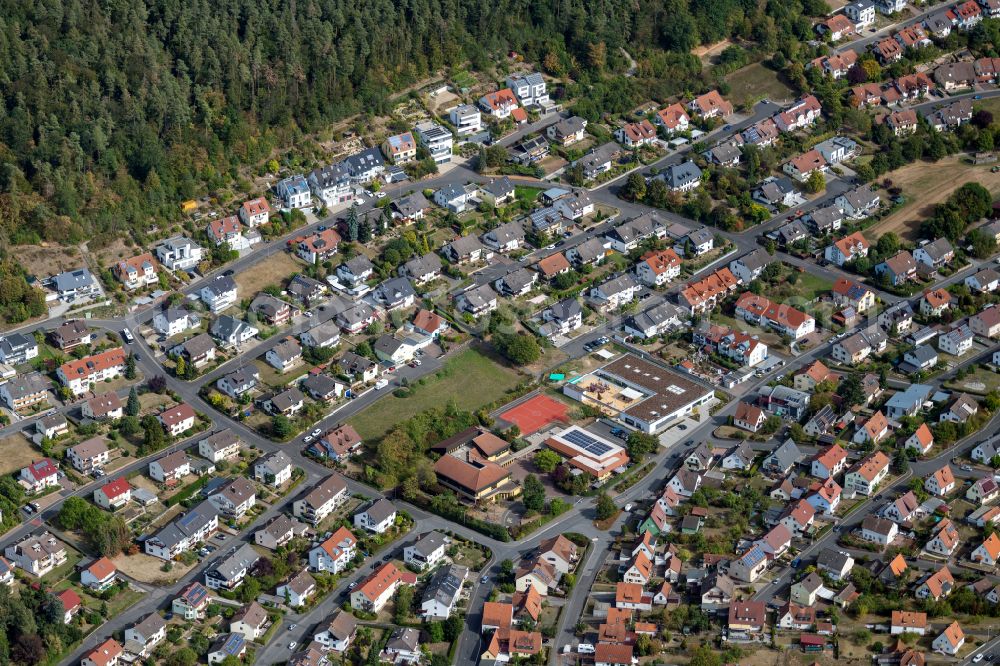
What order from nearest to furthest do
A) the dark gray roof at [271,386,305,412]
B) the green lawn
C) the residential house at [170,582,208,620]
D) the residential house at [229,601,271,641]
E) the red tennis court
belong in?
the residential house at [229,601,271,641], the residential house at [170,582,208,620], the dark gray roof at [271,386,305,412], the red tennis court, the green lawn

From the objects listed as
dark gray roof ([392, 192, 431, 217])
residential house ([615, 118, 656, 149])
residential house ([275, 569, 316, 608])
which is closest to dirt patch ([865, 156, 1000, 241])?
residential house ([615, 118, 656, 149])

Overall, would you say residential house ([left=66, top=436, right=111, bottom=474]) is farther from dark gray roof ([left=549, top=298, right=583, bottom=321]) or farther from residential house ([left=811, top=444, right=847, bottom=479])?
residential house ([left=811, top=444, right=847, bottom=479])

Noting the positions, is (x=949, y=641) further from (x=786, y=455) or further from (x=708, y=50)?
(x=708, y=50)

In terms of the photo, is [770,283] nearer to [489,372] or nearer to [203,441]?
[489,372]

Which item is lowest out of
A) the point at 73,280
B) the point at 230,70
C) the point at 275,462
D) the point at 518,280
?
the point at 275,462

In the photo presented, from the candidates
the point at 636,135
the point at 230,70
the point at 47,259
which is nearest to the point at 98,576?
the point at 47,259
